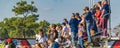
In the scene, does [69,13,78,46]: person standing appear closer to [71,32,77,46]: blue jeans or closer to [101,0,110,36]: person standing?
[71,32,77,46]: blue jeans

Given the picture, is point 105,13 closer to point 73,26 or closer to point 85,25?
point 85,25

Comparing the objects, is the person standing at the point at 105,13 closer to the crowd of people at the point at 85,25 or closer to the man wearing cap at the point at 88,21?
the crowd of people at the point at 85,25

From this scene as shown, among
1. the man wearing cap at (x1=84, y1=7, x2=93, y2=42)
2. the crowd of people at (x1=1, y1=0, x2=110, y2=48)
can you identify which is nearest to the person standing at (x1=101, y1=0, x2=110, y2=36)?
the crowd of people at (x1=1, y1=0, x2=110, y2=48)

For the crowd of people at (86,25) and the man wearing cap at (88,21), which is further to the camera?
the crowd of people at (86,25)

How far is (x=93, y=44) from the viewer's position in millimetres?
20453

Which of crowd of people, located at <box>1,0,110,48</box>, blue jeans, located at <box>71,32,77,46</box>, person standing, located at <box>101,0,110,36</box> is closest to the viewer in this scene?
crowd of people, located at <box>1,0,110,48</box>

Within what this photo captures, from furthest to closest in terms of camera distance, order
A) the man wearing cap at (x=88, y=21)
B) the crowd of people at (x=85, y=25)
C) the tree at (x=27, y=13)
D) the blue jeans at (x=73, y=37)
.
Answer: the tree at (x=27, y=13) → the blue jeans at (x=73, y=37) → the crowd of people at (x=85, y=25) → the man wearing cap at (x=88, y=21)

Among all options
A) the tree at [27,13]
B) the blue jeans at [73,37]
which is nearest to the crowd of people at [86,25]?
the blue jeans at [73,37]

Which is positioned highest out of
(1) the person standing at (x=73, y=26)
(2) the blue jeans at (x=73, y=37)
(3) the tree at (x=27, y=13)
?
(3) the tree at (x=27, y=13)

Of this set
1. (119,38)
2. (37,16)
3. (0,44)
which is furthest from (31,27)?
(119,38)

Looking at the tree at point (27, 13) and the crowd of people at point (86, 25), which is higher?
the tree at point (27, 13)

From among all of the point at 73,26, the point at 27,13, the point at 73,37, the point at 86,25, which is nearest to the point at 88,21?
the point at 86,25

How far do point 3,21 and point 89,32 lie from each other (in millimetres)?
59923

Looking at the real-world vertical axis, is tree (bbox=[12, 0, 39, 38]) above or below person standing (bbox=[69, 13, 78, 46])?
above
